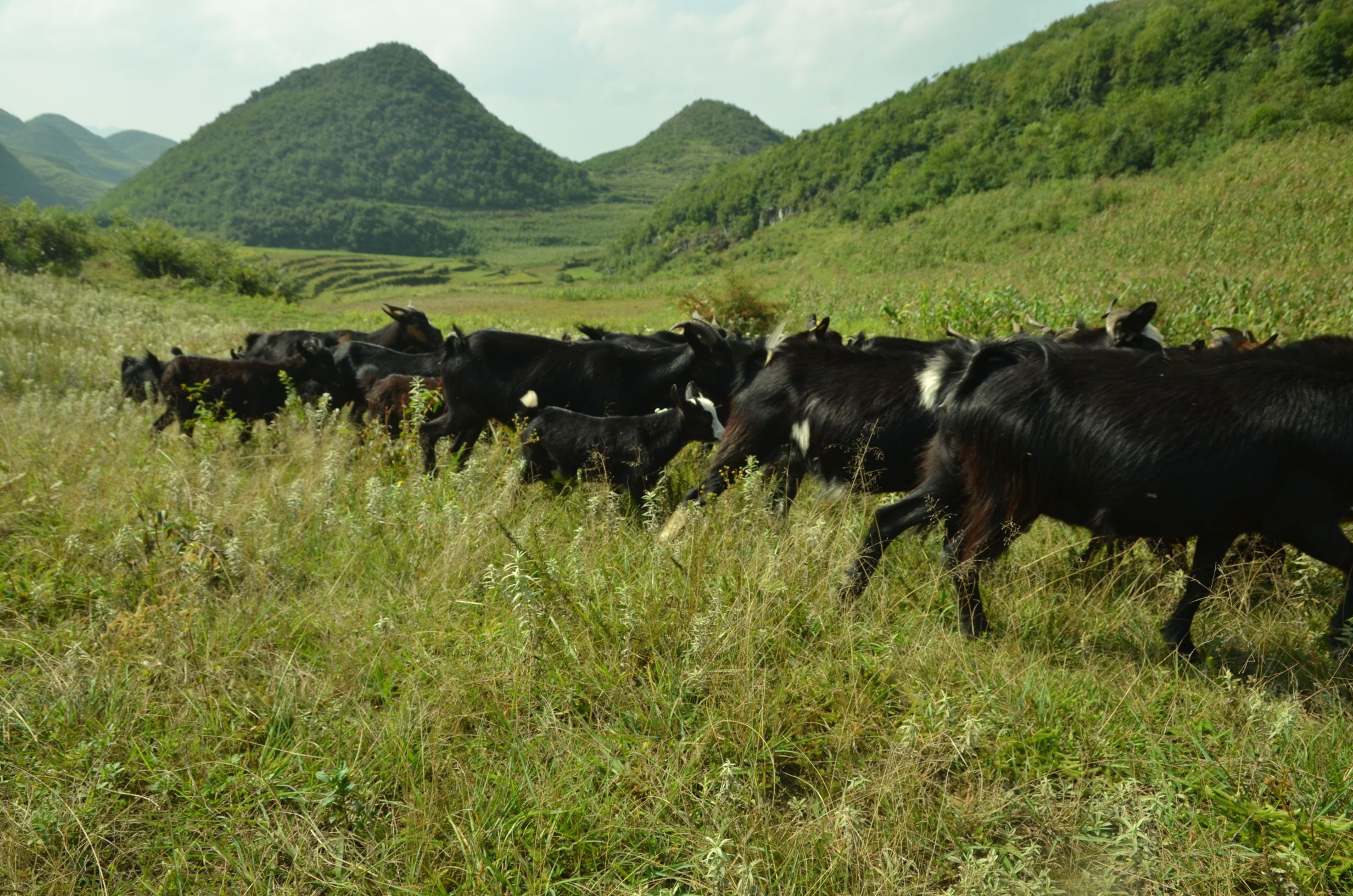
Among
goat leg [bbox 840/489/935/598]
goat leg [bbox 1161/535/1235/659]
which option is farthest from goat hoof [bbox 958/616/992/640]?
goat leg [bbox 1161/535/1235/659]

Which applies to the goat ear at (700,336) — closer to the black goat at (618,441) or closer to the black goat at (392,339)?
the black goat at (618,441)

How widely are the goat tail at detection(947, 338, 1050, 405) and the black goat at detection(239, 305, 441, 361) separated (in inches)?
340

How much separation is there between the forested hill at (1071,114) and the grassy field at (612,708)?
5466 centimetres

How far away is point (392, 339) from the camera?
36.6ft

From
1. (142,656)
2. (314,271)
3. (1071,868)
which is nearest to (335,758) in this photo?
(142,656)

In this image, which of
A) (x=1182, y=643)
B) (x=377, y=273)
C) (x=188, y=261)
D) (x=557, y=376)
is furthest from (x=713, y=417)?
(x=377, y=273)

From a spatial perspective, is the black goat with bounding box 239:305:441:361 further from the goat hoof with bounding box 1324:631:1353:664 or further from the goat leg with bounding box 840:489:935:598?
the goat hoof with bounding box 1324:631:1353:664

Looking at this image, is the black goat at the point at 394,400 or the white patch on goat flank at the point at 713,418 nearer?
the white patch on goat flank at the point at 713,418

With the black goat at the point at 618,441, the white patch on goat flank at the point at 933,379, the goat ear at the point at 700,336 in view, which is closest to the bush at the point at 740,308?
the goat ear at the point at 700,336

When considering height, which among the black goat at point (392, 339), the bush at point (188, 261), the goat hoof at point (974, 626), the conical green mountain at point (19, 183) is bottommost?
the goat hoof at point (974, 626)

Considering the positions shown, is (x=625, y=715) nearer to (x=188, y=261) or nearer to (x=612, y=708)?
(x=612, y=708)

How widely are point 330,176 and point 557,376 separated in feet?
572

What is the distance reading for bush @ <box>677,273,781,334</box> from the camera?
65.2 ft

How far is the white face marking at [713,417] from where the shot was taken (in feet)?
18.2
